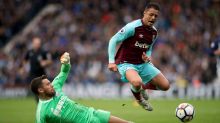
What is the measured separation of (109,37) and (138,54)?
13941 millimetres

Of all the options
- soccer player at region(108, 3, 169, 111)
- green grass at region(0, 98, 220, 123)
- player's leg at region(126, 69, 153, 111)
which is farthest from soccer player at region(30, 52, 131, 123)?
green grass at region(0, 98, 220, 123)

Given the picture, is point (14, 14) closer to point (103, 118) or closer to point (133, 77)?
point (133, 77)

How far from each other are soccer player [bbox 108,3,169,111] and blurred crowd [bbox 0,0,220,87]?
34.6 ft

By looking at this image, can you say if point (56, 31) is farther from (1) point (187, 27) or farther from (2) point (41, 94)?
(2) point (41, 94)

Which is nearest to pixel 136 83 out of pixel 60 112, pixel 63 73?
pixel 63 73

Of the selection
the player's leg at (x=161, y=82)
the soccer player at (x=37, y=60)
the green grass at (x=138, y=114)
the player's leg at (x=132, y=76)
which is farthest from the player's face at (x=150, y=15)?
the soccer player at (x=37, y=60)

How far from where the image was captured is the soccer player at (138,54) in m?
11.2

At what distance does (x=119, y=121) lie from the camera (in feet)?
29.1

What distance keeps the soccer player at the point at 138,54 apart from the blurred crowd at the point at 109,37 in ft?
34.6

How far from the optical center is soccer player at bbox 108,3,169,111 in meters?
11.2

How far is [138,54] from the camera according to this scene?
38.4 ft

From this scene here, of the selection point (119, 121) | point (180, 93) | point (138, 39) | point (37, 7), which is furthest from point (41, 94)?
point (37, 7)

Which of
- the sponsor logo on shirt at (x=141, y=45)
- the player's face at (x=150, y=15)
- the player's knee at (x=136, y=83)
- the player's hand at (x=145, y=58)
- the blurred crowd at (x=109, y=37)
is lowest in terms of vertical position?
the player's knee at (x=136, y=83)

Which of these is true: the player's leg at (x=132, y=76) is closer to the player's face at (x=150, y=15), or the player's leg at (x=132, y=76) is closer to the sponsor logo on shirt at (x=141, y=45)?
the sponsor logo on shirt at (x=141, y=45)
